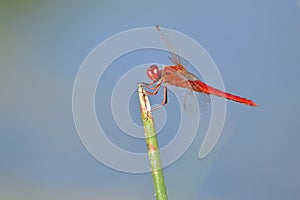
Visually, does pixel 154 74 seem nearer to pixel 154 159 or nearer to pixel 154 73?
pixel 154 73

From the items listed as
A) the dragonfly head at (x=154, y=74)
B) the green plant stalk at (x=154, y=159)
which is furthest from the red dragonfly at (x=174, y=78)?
the green plant stalk at (x=154, y=159)

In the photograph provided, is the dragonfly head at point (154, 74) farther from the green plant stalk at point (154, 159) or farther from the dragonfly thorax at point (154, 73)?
the green plant stalk at point (154, 159)

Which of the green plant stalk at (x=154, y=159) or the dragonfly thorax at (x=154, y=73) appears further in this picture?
the dragonfly thorax at (x=154, y=73)

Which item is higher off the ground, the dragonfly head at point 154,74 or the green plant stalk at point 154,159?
the dragonfly head at point 154,74

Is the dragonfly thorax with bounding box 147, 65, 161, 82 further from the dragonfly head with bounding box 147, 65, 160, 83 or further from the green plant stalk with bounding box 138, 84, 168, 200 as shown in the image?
the green plant stalk with bounding box 138, 84, 168, 200

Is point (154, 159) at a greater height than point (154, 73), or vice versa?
point (154, 73)

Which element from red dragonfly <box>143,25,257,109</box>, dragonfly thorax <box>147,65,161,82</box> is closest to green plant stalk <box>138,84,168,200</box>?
red dragonfly <box>143,25,257,109</box>

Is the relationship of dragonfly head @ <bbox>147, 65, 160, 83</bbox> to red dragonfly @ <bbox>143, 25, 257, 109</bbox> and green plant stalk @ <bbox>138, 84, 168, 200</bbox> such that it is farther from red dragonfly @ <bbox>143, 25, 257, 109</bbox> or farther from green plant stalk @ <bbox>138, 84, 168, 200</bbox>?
green plant stalk @ <bbox>138, 84, 168, 200</bbox>

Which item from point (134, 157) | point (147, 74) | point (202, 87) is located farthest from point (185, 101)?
point (134, 157)

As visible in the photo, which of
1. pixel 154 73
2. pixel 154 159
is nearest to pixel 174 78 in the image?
pixel 154 73

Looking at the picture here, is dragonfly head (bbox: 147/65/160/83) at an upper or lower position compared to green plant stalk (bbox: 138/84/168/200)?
upper

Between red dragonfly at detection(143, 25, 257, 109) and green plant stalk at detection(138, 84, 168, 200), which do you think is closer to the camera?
green plant stalk at detection(138, 84, 168, 200)
